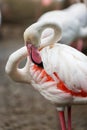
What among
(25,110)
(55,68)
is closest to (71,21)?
(25,110)

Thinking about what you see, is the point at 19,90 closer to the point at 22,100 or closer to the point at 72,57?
the point at 22,100

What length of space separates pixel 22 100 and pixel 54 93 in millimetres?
1312

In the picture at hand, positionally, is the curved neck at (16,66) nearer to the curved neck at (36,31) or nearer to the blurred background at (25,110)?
the curved neck at (36,31)

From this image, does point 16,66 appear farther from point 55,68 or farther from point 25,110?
point 25,110

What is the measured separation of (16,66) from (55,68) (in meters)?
0.25

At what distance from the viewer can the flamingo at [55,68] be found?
2377 millimetres

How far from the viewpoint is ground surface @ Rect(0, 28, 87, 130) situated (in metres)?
3.10

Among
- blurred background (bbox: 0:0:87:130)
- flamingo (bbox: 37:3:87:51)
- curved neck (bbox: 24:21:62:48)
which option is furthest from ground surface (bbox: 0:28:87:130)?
curved neck (bbox: 24:21:62:48)

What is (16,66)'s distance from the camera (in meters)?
2.56

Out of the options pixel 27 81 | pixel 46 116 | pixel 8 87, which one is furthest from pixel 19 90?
pixel 27 81

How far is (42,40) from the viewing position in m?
2.60

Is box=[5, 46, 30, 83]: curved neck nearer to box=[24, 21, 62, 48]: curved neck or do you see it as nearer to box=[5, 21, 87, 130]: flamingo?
box=[5, 21, 87, 130]: flamingo

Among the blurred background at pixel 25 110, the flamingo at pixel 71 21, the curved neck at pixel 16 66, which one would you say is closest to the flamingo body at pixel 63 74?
the curved neck at pixel 16 66

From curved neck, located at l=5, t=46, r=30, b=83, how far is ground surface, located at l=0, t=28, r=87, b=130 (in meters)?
0.54
